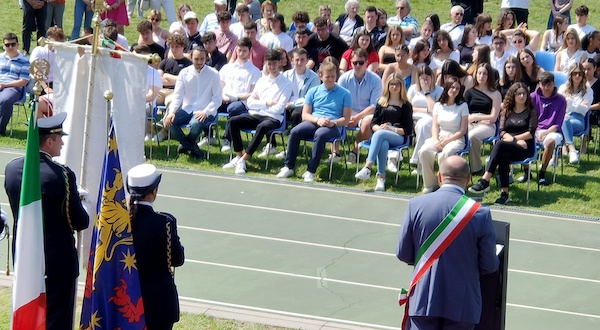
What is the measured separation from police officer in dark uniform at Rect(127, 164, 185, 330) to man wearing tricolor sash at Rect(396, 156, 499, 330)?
153 centimetres

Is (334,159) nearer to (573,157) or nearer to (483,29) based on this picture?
(573,157)

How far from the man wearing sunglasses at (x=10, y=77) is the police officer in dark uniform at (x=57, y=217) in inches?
336

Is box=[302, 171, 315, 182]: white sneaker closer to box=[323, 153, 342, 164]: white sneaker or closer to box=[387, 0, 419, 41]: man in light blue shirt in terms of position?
box=[323, 153, 342, 164]: white sneaker

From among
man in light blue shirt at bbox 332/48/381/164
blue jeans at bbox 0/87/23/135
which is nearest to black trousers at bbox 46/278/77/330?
man in light blue shirt at bbox 332/48/381/164

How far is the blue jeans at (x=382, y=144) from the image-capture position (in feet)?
45.5

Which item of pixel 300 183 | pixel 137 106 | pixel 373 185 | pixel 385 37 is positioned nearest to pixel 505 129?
pixel 373 185

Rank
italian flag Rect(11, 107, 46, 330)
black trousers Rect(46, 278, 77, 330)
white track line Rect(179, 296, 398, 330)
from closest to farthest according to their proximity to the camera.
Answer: italian flag Rect(11, 107, 46, 330) < black trousers Rect(46, 278, 77, 330) < white track line Rect(179, 296, 398, 330)

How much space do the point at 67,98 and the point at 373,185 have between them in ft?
19.7

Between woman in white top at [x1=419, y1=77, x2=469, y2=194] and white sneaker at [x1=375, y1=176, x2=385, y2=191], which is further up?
woman in white top at [x1=419, y1=77, x2=469, y2=194]

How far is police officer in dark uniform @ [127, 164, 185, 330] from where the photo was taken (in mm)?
6875

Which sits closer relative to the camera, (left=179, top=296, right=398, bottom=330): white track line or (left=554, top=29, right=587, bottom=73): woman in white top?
(left=179, top=296, right=398, bottom=330): white track line

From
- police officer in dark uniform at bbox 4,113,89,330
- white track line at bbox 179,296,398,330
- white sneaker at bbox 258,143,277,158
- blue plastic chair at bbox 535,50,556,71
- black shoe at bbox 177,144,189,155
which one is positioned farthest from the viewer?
blue plastic chair at bbox 535,50,556,71

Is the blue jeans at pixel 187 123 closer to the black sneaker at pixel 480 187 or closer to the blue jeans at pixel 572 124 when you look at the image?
the black sneaker at pixel 480 187

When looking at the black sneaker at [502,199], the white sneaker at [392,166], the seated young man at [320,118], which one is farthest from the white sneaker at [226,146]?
the black sneaker at [502,199]
